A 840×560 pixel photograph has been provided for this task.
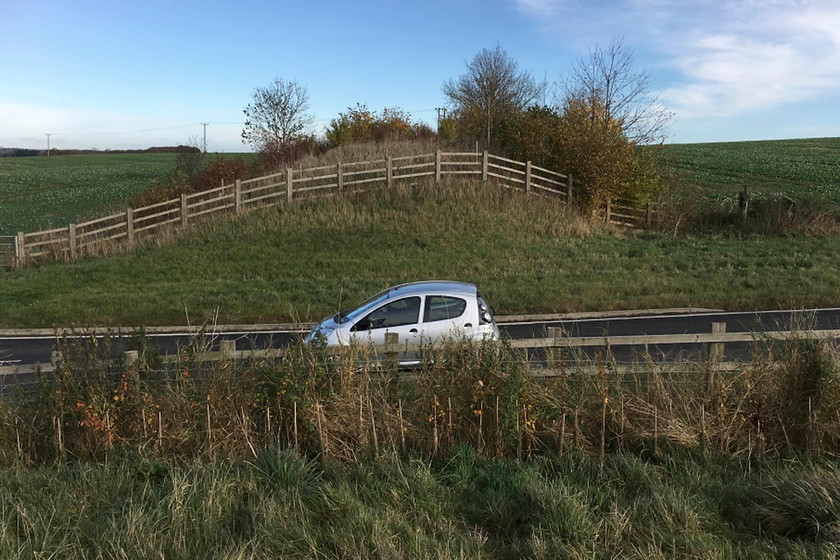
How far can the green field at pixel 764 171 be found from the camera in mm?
39281

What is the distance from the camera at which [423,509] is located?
4.55 meters

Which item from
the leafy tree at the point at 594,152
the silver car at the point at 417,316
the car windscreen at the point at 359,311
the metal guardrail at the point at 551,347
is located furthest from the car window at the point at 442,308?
the leafy tree at the point at 594,152

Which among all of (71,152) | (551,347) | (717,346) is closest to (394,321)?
(551,347)

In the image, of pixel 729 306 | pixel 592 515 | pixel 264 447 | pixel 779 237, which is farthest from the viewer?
pixel 779 237

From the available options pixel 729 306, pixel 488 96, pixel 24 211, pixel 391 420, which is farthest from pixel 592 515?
pixel 24 211

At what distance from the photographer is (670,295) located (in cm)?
1542

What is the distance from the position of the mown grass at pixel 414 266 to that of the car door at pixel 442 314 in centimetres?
504

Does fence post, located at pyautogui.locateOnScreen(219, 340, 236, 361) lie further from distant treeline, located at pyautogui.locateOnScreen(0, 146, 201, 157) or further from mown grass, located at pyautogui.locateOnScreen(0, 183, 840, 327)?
distant treeline, located at pyautogui.locateOnScreen(0, 146, 201, 157)

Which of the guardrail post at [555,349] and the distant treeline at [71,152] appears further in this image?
the distant treeline at [71,152]

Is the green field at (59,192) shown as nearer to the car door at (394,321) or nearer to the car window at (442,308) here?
the car door at (394,321)

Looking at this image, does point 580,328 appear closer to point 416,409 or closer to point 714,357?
point 714,357

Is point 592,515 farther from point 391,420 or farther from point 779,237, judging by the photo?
point 779,237

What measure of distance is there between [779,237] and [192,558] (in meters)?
24.5

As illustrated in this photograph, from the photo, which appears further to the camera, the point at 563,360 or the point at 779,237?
the point at 779,237
